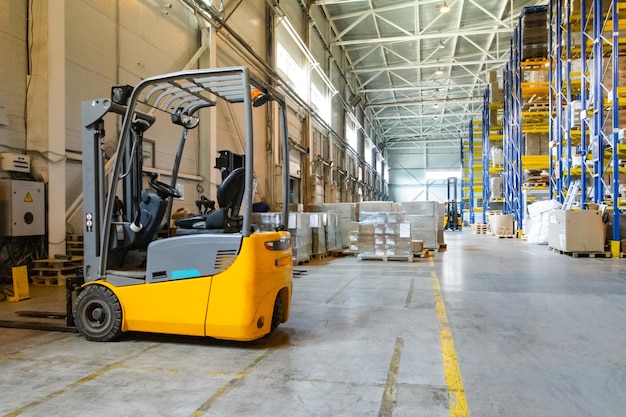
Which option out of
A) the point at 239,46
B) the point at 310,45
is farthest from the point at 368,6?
the point at 239,46

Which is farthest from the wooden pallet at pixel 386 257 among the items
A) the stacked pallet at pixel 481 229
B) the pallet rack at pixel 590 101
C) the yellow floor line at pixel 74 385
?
the stacked pallet at pixel 481 229

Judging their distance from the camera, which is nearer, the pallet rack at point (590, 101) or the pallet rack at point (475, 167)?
the pallet rack at point (590, 101)

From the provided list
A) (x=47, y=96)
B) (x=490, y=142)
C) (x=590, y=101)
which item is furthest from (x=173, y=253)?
(x=490, y=142)

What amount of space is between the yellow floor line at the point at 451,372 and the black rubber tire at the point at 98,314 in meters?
2.55

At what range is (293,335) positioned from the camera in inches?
154

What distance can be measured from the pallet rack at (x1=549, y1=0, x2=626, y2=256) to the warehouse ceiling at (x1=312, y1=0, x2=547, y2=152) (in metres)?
4.23

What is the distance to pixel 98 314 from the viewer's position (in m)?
3.66

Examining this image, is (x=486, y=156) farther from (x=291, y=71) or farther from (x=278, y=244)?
(x=278, y=244)

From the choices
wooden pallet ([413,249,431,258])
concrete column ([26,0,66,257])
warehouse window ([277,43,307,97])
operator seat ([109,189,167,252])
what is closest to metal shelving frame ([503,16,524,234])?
wooden pallet ([413,249,431,258])

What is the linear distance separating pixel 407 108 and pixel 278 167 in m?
21.2

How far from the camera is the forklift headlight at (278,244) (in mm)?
3496

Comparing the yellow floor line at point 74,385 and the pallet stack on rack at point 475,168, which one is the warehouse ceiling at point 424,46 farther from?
the yellow floor line at point 74,385

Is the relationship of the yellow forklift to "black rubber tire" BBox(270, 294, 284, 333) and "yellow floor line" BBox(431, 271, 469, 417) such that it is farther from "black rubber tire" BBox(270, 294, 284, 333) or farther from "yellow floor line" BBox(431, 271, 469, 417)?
"yellow floor line" BBox(431, 271, 469, 417)

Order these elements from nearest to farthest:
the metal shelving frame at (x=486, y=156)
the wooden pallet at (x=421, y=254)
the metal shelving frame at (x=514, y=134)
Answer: the wooden pallet at (x=421, y=254)
the metal shelving frame at (x=514, y=134)
the metal shelving frame at (x=486, y=156)
